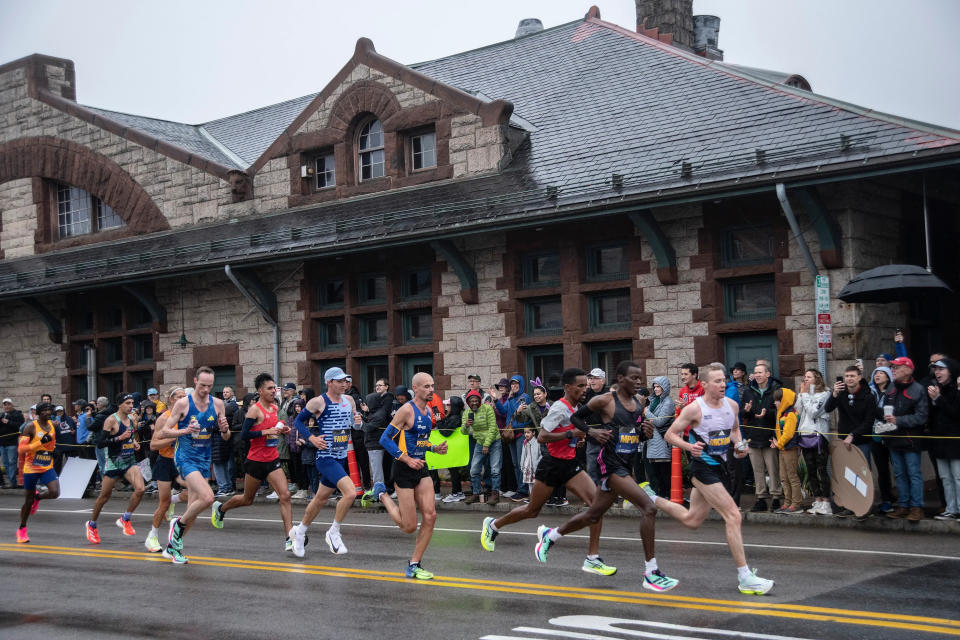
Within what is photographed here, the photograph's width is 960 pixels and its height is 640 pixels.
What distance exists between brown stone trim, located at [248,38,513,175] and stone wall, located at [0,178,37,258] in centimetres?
853

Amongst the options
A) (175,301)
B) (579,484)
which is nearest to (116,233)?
(175,301)

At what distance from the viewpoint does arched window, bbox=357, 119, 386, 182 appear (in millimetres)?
24406

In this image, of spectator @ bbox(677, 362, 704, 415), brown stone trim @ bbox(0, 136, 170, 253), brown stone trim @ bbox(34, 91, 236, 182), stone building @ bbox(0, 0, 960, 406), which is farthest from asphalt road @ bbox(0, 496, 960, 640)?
brown stone trim @ bbox(0, 136, 170, 253)

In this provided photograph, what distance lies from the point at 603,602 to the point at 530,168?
42.8 ft

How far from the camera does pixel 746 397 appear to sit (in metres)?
15.6

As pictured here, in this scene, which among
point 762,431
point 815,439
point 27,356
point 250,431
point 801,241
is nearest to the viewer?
point 250,431

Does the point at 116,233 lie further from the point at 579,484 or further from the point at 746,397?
the point at 579,484

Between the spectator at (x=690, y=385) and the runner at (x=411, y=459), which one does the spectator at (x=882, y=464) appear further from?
the runner at (x=411, y=459)

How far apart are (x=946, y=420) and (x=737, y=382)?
3.10 metres

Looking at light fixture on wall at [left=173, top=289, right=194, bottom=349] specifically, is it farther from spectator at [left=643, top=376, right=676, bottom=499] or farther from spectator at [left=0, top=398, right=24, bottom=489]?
spectator at [left=643, top=376, right=676, bottom=499]

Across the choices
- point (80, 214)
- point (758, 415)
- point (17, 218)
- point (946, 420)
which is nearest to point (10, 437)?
point (80, 214)

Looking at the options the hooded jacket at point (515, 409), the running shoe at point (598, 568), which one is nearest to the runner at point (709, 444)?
the running shoe at point (598, 568)

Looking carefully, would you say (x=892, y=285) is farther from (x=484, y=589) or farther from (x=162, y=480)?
(x=162, y=480)

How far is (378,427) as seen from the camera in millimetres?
18406
